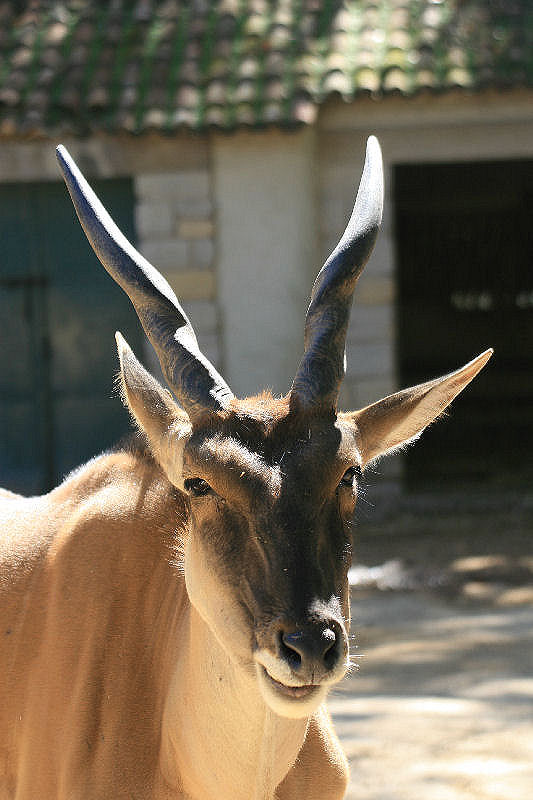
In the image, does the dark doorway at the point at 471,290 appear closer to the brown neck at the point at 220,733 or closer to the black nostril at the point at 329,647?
the brown neck at the point at 220,733

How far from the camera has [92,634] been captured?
10.9 feet

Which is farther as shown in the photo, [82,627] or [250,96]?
[250,96]

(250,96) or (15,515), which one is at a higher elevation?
(250,96)

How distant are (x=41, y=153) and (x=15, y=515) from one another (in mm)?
5788

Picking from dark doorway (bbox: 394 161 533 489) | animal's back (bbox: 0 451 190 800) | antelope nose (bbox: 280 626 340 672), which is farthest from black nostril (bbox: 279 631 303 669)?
dark doorway (bbox: 394 161 533 489)

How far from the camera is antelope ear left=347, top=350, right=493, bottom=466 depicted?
10.1 feet

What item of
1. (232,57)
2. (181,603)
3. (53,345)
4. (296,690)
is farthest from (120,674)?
(232,57)

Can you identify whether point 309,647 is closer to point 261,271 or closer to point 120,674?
point 120,674

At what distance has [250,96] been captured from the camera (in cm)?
905

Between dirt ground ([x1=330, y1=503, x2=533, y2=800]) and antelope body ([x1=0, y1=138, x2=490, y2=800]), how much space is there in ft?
3.07

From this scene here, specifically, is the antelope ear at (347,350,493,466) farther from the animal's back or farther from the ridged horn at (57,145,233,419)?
the animal's back

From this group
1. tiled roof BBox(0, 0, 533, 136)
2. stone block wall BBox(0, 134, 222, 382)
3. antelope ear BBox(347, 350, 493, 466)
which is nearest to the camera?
antelope ear BBox(347, 350, 493, 466)

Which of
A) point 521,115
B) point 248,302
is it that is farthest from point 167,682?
point 521,115

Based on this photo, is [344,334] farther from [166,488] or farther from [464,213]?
[464,213]
